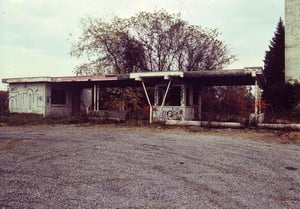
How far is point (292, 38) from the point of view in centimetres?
2795

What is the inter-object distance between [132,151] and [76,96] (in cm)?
1604

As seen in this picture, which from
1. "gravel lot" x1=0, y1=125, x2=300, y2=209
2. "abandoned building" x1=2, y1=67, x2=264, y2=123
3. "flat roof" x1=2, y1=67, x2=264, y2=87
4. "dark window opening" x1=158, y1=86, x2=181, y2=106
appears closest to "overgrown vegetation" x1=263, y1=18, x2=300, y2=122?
"flat roof" x1=2, y1=67, x2=264, y2=87

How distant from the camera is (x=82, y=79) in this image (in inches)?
793

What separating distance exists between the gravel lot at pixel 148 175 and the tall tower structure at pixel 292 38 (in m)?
19.8

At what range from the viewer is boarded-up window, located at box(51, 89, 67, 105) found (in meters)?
22.4

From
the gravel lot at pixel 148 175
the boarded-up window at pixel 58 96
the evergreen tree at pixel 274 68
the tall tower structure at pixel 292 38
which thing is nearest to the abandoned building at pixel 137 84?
the boarded-up window at pixel 58 96

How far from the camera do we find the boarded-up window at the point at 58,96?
22.4 m

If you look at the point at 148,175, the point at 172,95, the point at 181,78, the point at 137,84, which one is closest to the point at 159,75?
the point at 181,78

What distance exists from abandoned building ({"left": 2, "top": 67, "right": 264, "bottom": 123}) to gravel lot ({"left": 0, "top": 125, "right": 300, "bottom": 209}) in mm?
7479

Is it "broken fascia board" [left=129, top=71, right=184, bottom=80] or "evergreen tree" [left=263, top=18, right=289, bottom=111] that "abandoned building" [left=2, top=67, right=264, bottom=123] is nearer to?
"broken fascia board" [left=129, top=71, right=184, bottom=80]

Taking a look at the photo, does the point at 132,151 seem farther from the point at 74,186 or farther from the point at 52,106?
the point at 52,106

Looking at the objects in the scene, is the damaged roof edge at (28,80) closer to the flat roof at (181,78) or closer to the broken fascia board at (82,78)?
the flat roof at (181,78)

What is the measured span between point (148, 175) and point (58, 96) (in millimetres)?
17642

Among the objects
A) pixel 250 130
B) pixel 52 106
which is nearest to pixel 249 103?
pixel 250 130
